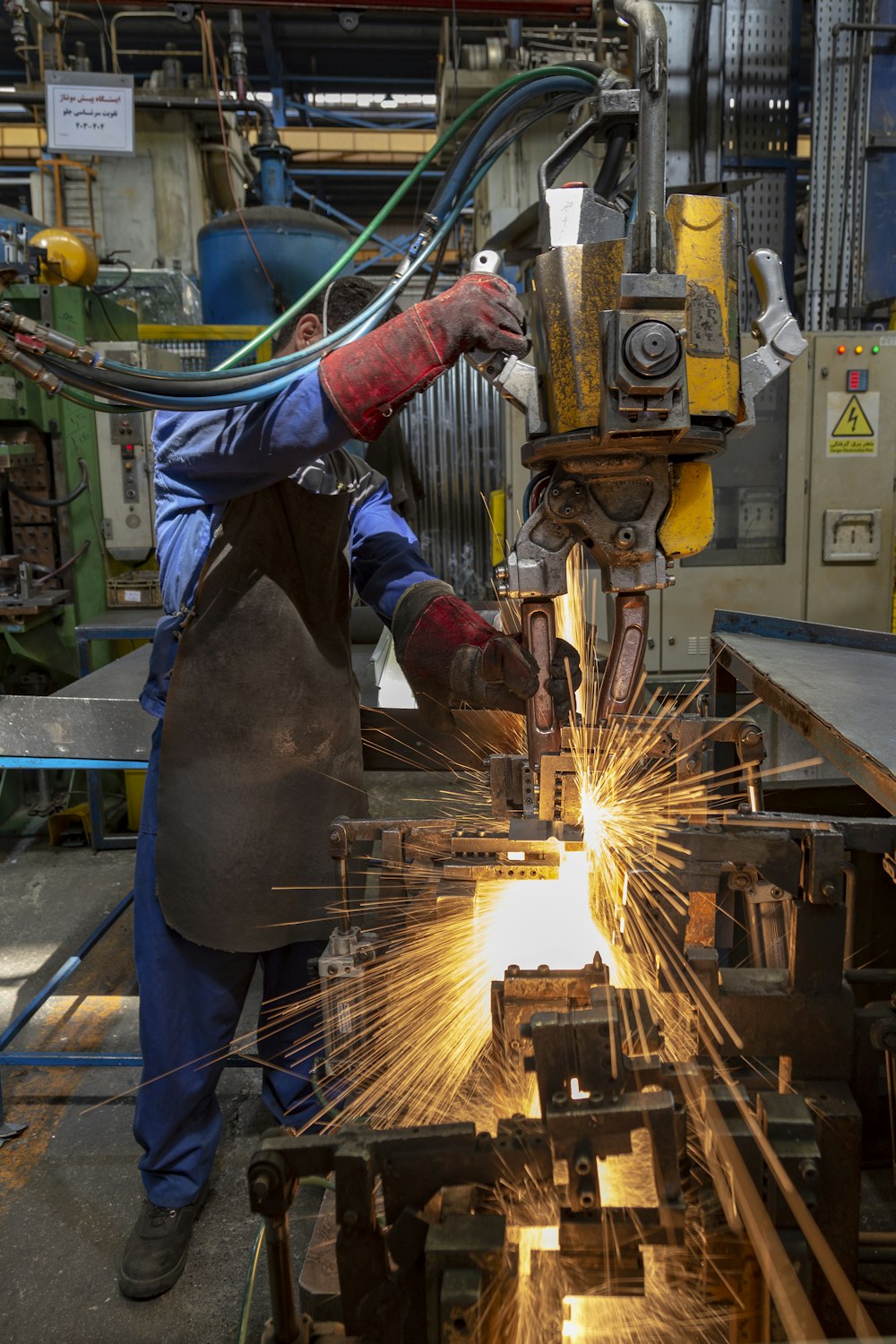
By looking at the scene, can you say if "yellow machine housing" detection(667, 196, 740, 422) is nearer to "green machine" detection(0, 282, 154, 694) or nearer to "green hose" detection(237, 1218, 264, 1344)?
"green hose" detection(237, 1218, 264, 1344)

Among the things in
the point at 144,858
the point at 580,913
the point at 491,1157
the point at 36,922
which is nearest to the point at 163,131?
the point at 36,922

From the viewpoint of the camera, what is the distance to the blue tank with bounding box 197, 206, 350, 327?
5469 mm

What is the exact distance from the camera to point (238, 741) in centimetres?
200

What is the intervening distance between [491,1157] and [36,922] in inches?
130

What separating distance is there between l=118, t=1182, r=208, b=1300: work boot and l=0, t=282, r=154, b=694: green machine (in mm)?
2997

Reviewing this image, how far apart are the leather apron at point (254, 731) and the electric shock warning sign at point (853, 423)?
9.33 ft

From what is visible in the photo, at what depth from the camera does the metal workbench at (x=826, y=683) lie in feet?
4.52

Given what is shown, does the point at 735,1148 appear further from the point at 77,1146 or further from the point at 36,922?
the point at 36,922

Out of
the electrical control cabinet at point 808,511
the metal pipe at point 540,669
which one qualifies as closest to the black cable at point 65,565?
the electrical control cabinet at point 808,511

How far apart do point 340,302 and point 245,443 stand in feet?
1.58

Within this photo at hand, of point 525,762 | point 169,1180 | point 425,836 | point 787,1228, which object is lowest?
point 169,1180

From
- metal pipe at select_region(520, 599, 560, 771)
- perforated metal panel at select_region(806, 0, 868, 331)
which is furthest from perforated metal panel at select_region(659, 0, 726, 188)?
metal pipe at select_region(520, 599, 560, 771)

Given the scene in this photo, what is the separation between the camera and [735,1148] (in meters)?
0.99

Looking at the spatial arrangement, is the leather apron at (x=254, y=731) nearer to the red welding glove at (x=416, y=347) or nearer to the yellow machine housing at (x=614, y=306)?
the red welding glove at (x=416, y=347)
